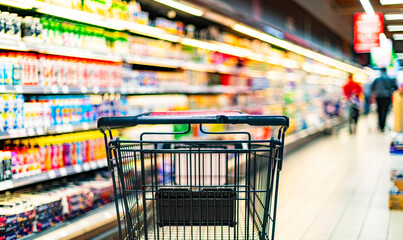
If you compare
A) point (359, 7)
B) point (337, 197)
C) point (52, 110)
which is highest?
point (359, 7)

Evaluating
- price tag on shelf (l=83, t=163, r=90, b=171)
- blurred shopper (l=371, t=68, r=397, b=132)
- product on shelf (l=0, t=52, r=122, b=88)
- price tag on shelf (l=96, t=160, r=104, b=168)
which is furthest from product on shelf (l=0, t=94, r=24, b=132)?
blurred shopper (l=371, t=68, r=397, b=132)

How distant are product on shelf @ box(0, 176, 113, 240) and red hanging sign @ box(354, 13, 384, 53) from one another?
785cm

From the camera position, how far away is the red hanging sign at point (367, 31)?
1031cm

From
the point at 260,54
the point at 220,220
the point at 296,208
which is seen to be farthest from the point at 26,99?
the point at 260,54

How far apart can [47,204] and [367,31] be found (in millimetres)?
8857

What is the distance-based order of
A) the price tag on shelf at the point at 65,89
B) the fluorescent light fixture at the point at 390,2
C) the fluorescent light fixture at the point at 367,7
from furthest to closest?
the fluorescent light fixture at the point at 367,7 → the fluorescent light fixture at the point at 390,2 → the price tag on shelf at the point at 65,89

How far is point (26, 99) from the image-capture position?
3.79 meters

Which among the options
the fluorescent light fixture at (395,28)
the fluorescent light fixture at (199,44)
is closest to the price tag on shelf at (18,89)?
the fluorescent light fixture at (199,44)

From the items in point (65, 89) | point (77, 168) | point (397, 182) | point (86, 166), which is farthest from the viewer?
point (397, 182)

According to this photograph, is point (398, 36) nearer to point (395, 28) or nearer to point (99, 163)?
point (395, 28)

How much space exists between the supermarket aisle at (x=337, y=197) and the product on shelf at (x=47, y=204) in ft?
5.30

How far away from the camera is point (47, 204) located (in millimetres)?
3443

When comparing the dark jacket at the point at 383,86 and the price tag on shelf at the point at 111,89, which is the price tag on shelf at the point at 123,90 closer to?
the price tag on shelf at the point at 111,89

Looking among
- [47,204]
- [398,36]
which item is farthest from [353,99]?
[47,204]
